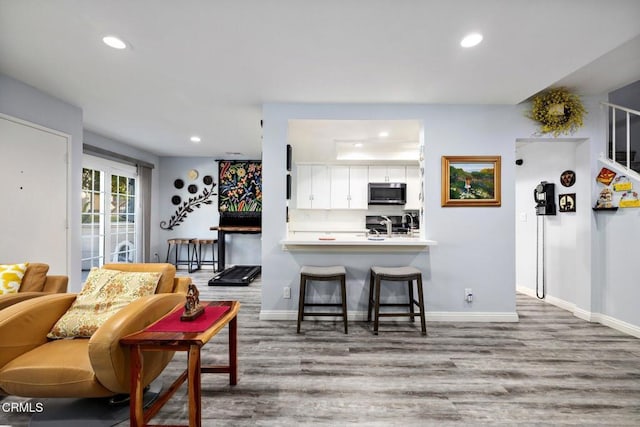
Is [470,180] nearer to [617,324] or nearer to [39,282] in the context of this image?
[617,324]

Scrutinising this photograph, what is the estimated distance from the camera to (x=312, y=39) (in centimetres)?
199

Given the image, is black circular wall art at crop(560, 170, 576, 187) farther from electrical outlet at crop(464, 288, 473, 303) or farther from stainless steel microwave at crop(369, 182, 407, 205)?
stainless steel microwave at crop(369, 182, 407, 205)

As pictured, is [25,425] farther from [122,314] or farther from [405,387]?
[405,387]

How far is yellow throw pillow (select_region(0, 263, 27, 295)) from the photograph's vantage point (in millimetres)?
2049

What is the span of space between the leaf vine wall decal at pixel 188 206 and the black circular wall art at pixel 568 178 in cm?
603

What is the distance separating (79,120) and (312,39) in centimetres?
316

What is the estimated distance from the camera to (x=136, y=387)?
1377 mm

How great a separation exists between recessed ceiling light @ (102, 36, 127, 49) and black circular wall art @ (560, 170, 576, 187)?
15.3 feet

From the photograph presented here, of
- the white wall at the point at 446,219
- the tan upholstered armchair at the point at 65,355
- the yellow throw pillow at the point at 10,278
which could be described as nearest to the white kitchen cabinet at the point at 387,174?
the white wall at the point at 446,219

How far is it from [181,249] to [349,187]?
3.96m

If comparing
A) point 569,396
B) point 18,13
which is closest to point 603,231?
point 569,396

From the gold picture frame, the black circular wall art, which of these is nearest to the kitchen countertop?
the gold picture frame

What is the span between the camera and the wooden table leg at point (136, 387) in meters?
1.37

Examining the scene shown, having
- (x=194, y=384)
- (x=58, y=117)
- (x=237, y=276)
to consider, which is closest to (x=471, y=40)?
(x=194, y=384)
